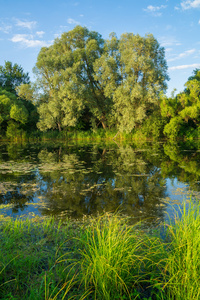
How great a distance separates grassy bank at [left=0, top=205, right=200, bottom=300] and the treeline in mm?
25566

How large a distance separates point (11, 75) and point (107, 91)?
93.5 feet

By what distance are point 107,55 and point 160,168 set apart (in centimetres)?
2523

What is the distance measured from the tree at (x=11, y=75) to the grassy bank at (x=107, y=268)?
157 feet

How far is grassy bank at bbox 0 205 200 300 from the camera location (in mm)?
2469

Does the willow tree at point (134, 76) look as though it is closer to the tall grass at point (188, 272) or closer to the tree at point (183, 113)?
the tree at point (183, 113)

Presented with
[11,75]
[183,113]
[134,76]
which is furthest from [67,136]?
[11,75]

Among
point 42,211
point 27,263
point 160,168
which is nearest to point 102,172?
point 160,168

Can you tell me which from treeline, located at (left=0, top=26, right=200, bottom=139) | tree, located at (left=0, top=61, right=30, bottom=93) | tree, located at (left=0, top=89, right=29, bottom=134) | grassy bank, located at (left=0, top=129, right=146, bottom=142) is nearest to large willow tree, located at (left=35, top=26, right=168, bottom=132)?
treeline, located at (left=0, top=26, right=200, bottom=139)

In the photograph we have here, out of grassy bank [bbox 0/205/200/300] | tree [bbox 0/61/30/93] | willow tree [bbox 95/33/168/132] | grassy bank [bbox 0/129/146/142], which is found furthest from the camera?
tree [bbox 0/61/30/93]

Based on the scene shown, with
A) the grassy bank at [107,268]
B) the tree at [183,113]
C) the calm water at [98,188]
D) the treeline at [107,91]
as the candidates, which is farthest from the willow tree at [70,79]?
the grassy bank at [107,268]

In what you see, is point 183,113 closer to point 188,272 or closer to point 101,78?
point 101,78

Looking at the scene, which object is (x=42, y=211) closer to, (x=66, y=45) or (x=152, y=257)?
(x=152, y=257)

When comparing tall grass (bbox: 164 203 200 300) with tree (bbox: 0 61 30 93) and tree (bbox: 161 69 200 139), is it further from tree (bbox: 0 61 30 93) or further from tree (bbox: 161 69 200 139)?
tree (bbox: 0 61 30 93)

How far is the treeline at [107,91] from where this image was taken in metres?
28.5
